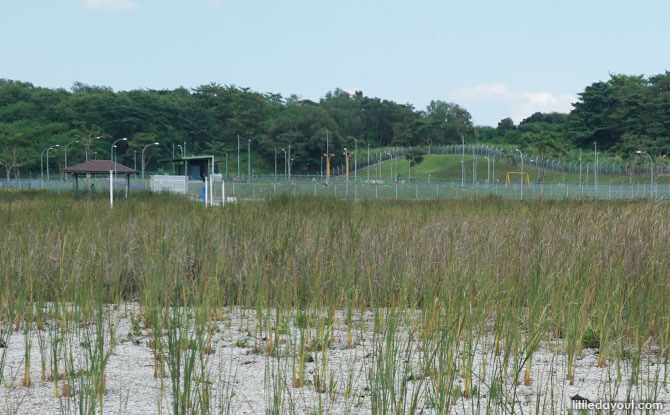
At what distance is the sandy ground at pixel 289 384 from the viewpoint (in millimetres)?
3326

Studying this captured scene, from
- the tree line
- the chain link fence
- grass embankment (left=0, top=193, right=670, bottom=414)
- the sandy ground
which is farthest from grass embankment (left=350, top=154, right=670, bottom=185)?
the sandy ground

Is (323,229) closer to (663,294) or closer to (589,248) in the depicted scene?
(589,248)

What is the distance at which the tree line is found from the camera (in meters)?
77.7

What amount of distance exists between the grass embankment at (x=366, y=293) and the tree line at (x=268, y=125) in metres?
68.4

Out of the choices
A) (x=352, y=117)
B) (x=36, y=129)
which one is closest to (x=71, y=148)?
(x=36, y=129)

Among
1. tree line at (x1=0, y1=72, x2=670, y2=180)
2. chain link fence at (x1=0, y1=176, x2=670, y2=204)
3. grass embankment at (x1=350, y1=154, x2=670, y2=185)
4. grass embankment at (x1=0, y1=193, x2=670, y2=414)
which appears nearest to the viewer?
grass embankment at (x1=0, y1=193, x2=670, y2=414)

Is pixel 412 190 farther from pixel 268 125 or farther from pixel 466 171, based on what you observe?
pixel 268 125

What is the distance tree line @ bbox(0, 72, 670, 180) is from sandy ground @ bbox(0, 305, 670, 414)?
7086 cm

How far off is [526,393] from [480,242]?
3.07 metres

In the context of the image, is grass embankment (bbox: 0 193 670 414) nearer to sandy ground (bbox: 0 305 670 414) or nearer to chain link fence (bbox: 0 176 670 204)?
sandy ground (bbox: 0 305 670 414)

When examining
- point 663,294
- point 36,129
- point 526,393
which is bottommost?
point 526,393

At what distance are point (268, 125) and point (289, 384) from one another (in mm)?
98578

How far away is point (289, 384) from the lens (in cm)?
371

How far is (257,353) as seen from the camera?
14.5 feet
